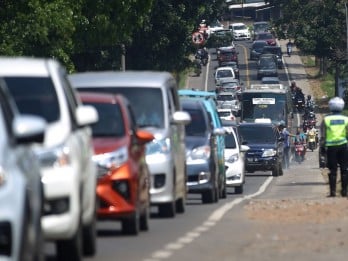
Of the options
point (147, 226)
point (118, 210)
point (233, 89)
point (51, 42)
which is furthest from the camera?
point (233, 89)

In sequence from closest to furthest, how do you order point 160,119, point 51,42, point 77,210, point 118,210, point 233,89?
point 77,210
point 118,210
point 160,119
point 51,42
point 233,89

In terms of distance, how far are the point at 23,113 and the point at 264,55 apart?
91.7 metres

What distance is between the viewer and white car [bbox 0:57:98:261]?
1283 cm

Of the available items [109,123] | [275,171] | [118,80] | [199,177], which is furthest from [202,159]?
[275,171]

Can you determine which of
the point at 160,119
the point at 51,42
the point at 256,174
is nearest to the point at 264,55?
the point at 256,174

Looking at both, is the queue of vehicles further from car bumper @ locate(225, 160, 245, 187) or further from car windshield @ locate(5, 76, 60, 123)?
car bumper @ locate(225, 160, 245, 187)

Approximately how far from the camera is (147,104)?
20.3 metres

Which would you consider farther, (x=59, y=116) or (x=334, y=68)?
(x=334, y=68)

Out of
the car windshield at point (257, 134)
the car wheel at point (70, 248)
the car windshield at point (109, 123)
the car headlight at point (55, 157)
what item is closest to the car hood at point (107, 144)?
the car windshield at point (109, 123)

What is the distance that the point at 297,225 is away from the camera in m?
18.7

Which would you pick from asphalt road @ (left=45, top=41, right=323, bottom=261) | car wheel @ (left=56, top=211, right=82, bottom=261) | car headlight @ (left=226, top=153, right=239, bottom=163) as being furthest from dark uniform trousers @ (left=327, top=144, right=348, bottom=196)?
car wheel @ (left=56, top=211, right=82, bottom=261)

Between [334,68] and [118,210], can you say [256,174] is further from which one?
[334,68]

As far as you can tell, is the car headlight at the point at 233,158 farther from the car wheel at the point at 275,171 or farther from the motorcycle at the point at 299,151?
the motorcycle at the point at 299,151

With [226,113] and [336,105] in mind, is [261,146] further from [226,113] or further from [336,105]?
[226,113]
